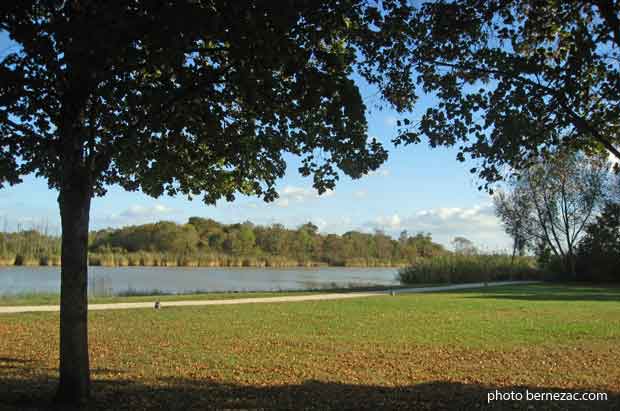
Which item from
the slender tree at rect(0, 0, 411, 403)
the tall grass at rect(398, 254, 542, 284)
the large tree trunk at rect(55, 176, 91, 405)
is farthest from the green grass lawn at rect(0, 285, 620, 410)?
the tall grass at rect(398, 254, 542, 284)

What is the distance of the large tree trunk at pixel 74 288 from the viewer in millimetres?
5543

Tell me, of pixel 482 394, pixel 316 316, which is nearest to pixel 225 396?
pixel 482 394

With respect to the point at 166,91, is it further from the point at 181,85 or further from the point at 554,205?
the point at 554,205

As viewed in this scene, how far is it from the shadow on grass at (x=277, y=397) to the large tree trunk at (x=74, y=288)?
1.03 ft

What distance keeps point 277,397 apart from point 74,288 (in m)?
2.61

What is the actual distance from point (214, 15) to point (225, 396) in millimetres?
4261

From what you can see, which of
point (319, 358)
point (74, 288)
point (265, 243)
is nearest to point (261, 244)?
point (265, 243)

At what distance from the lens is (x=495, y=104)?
6098mm

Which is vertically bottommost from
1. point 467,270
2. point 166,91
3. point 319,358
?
point 319,358

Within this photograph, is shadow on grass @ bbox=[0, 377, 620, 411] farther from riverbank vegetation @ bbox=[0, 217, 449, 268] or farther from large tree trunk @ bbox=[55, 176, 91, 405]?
riverbank vegetation @ bbox=[0, 217, 449, 268]

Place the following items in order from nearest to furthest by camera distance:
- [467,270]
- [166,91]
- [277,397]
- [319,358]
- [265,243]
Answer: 1. [166,91]
2. [277,397]
3. [319,358]
4. [467,270]
5. [265,243]

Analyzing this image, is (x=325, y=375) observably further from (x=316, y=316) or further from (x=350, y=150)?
(x=316, y=316)

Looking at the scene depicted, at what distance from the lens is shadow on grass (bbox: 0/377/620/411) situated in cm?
592

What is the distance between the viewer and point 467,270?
113 ft
